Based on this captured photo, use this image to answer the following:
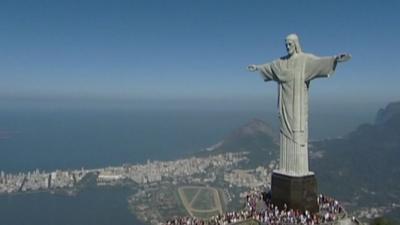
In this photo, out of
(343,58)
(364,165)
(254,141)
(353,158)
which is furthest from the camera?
(254,141)

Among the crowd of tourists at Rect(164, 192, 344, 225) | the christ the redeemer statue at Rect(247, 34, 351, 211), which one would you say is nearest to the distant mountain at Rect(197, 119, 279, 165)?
the crowd of tourists at Rect(164, 192, 344, 225)

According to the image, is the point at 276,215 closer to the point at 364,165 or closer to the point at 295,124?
the point at 295,124

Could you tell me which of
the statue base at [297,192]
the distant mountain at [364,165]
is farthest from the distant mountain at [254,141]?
the statue base at [297,192]

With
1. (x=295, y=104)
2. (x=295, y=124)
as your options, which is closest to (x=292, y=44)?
(x=295, y=104)

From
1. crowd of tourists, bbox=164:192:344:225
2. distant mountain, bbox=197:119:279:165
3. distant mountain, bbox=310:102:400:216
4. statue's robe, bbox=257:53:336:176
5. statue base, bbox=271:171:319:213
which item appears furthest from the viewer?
distant mountain, bbox=197:119:279:165

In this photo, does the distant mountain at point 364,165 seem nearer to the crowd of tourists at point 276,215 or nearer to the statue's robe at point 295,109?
the crowd of tourists at point 276,215

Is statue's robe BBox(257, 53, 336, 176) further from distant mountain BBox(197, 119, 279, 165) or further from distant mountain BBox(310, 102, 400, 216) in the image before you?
distant mountain BBox(197, 119, 279, 165)
